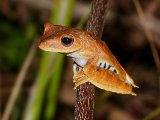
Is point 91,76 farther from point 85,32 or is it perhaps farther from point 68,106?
point 68,106

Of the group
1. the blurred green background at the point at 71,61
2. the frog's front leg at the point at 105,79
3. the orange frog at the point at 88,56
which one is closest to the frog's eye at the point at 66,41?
the orange frog at the point at 88,56

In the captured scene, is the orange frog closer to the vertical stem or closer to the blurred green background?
the vertical stem

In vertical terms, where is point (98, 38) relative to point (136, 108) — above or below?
below

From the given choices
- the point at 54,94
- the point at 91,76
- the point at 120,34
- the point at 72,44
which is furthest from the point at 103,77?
the point at 120,34

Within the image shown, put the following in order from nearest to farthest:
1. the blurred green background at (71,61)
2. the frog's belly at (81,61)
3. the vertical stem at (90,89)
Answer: the vertical stem at (90,89) → the frog's belly at (81,61) → the blurred green background at (71,61)

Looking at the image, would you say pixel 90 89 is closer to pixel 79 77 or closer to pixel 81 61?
pixel 79 77

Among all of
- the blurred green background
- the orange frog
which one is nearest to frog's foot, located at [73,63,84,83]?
the orange frog

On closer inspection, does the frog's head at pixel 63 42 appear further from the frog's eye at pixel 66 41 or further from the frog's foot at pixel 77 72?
the frog's foot at pixel 77 72
